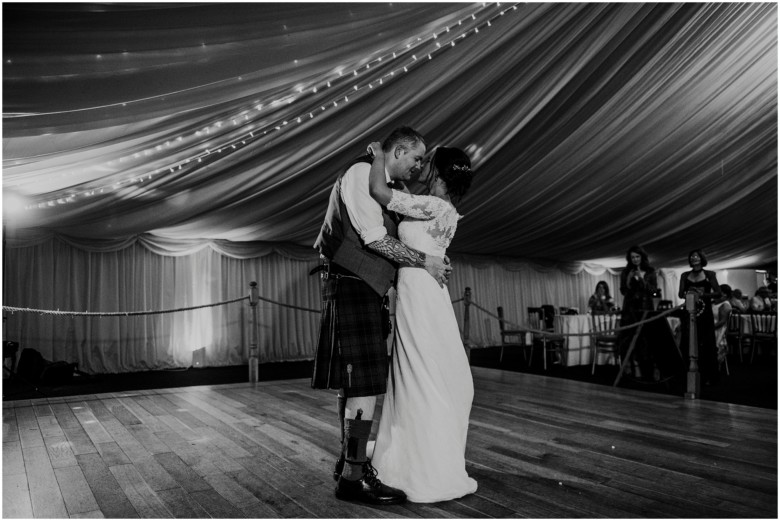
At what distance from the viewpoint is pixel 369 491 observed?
1906 mm

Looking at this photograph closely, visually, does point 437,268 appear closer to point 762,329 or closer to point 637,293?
point 637,293

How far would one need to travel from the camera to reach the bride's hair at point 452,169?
2096mm

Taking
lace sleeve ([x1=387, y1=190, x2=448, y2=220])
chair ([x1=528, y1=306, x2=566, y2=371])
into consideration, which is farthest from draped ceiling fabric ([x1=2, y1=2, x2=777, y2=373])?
chair ([x1=528, y1=306, x2=566, y2=371])

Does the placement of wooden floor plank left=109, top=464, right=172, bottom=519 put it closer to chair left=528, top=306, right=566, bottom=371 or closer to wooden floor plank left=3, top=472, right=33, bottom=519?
wooden floor plank left=3, top=472, right=33, bottom=519

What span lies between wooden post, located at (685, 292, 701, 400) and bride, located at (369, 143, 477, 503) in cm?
303

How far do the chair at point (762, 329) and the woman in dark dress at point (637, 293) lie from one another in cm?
308

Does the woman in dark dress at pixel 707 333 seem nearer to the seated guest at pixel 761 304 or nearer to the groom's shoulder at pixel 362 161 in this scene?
the seated guest at pixel 761 304

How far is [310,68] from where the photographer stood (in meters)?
3.25

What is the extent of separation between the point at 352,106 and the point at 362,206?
7.91 ft

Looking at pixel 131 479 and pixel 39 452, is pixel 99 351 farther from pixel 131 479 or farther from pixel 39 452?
pixel 131 479

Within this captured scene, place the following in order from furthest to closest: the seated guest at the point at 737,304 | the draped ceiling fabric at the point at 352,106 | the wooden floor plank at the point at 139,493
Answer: the seated guest at the point at 737,304
the draped ceiling fabric at the point at 352,106
the wooden floor plank at the point at 139,493

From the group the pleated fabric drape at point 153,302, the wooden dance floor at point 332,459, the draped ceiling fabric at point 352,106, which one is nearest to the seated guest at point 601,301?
the draped ceiling fabric at point 352,106

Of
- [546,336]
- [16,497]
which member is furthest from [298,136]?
[546,336]

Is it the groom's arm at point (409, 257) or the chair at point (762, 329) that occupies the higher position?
the groom's arm at point (409, 257)
